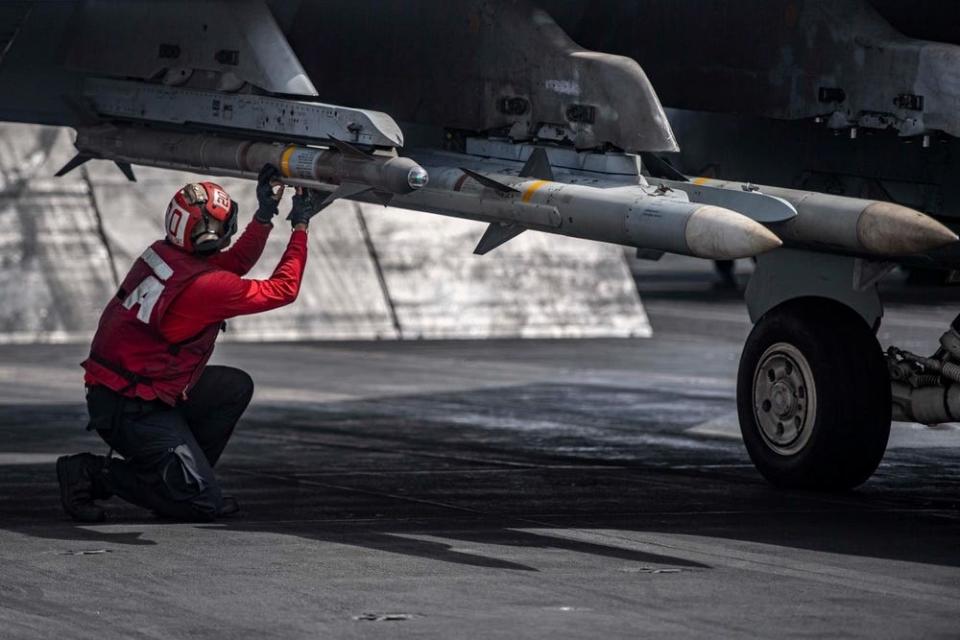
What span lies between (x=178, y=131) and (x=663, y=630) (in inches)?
264

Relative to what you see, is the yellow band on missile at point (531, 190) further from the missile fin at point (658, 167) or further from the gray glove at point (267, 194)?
the gray glove at point (267, 194)

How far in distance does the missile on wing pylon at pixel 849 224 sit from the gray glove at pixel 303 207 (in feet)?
7.05

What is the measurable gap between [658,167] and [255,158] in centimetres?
266

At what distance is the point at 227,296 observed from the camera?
10.9 meters

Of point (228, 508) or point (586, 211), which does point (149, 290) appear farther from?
point (586, 211)

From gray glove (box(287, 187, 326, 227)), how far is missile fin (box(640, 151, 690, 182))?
2.23m

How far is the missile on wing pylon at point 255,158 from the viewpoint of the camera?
1197 cm

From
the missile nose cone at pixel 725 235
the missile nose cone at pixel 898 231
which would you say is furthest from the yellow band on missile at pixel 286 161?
the missile nose cone at pixel 898 231

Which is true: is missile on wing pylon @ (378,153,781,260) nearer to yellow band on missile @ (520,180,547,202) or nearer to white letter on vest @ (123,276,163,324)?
yellow band on missile @ (520,180,547,202)

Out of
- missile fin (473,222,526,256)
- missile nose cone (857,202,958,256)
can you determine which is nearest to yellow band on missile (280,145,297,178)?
missile fin (473,222,526,256)

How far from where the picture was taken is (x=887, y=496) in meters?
12.8

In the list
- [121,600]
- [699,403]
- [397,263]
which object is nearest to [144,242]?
[397,263]

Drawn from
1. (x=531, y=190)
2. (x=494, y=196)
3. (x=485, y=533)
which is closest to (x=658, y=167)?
(x=531, y=190)

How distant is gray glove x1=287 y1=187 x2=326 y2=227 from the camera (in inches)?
445
